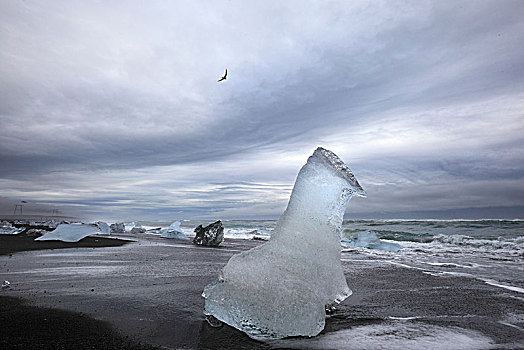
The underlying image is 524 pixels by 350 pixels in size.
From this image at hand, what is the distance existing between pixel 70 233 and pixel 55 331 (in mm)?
7587

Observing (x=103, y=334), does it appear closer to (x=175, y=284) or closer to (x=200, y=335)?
(x=200, y=335)

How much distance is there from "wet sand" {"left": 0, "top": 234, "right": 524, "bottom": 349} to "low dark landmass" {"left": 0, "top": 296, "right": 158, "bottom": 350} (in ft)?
0.29

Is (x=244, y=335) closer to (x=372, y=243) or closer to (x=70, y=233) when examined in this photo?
(x=70, y=233)

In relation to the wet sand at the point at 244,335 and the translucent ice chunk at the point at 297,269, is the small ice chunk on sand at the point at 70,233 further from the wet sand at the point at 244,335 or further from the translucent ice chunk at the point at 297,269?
the translucent ice chunk at the point at 297,269

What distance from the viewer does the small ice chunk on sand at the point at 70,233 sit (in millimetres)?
8465

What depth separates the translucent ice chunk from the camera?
6.77 feet

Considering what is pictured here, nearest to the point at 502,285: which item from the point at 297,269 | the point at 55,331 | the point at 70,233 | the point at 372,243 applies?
the point at 297,269

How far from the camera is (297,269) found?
2.46m

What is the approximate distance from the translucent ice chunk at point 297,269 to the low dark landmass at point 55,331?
0.63m

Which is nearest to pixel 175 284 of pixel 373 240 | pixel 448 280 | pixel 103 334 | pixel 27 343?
pixel 103 334

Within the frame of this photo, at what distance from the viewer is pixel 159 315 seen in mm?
2326

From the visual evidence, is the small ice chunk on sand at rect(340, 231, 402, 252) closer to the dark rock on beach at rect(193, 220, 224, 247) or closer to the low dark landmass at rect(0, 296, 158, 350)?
the dark rock on beach at rect(193, 220, 224, 247)

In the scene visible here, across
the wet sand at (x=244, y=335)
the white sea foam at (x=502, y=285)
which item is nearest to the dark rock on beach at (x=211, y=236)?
the wet sand at (x=244, y=335)

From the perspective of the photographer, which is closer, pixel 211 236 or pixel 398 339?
pixel 398 339
